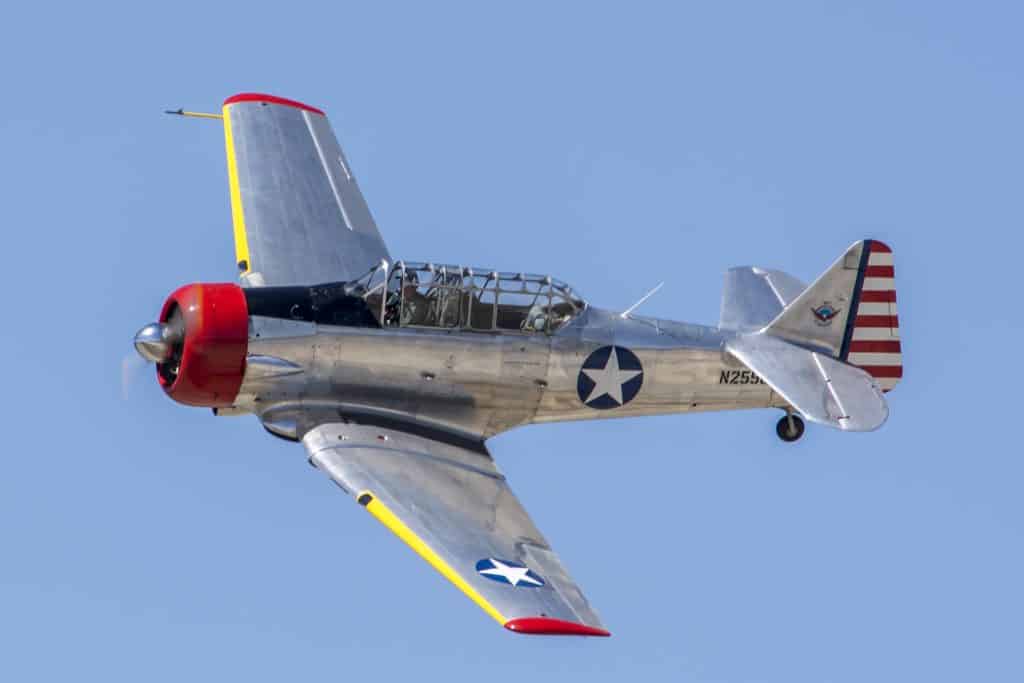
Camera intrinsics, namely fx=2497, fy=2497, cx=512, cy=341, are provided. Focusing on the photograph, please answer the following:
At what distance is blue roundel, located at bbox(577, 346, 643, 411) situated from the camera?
26062 mm

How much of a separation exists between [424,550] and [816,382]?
514 centimetres

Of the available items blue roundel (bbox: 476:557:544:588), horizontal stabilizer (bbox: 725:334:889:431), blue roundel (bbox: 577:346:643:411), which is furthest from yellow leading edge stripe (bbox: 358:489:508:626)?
horizontal stabilizer (bbox: 725:334:889:431)

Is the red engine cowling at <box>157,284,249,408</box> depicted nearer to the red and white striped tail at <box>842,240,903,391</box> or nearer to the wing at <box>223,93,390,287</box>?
the wing at <box>223,93,390,287</box>

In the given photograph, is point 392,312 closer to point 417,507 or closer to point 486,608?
point 417,507

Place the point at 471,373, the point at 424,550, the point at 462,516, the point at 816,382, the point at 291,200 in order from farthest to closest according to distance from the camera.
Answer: the point at 291,200, the point at 816,382, the point at 471,373, the point at 462,516, the point at 424,550

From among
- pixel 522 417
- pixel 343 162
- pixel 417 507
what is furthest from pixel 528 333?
A: pixel 343 162

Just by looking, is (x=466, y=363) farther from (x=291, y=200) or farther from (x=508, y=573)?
(x=291, y=200)

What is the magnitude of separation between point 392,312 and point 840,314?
5011 mm

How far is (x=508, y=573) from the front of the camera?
75.8 ft

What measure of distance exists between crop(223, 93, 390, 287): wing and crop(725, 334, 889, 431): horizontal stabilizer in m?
4.40

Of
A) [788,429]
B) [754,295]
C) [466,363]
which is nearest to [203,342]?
[466,363]

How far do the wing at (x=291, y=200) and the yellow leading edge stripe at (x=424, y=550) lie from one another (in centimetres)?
388

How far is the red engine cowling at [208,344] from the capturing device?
24.6 m

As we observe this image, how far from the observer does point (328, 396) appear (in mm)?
25156
